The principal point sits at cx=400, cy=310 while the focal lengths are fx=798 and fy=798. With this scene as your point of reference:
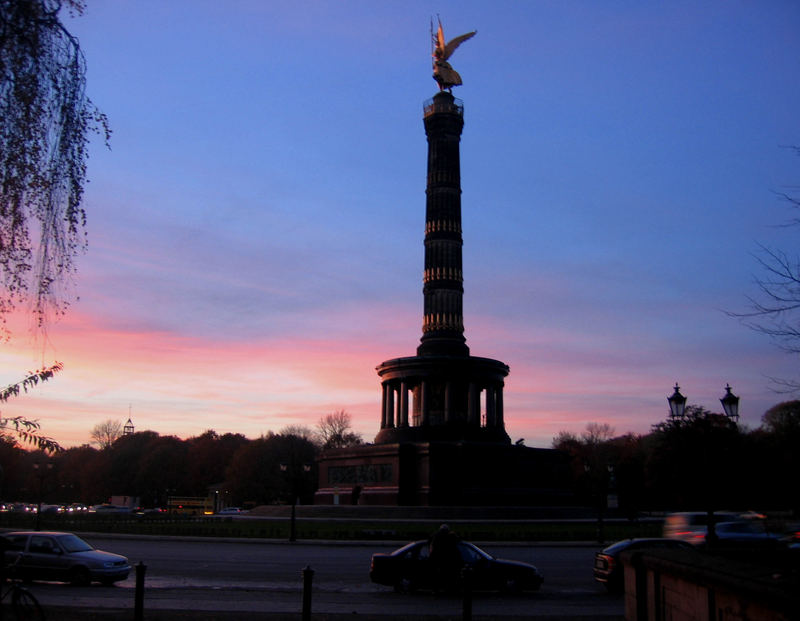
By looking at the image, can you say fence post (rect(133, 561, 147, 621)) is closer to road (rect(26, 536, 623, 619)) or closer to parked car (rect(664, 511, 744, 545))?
road (rect(26, 536, 623, 619))

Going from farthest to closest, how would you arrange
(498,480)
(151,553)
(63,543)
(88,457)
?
(88,457)
(498,480)
(151,553)
(63,543)

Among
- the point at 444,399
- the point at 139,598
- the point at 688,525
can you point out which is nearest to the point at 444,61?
the point at 444,399

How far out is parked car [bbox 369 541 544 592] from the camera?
17984 mm

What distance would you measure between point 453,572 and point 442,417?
45.9 meters

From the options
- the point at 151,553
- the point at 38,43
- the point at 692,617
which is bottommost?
the point at 151,553

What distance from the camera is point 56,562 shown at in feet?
62.4

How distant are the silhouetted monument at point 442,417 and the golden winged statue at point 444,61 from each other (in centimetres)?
16

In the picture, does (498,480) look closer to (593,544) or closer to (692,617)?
(593,544)

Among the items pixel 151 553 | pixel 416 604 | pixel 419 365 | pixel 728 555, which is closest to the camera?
pixel 728 555

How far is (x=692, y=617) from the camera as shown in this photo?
8.86 meters

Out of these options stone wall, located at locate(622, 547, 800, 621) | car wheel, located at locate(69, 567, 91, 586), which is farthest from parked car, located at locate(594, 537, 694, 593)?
car wheel, located at locate(69, 567, 91, 586)

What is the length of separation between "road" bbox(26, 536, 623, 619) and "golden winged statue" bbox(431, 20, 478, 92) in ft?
169

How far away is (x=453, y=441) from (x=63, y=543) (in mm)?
41210

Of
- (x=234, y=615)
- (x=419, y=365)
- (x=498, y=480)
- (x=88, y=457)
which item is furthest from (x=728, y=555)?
(x=88, y=457)
